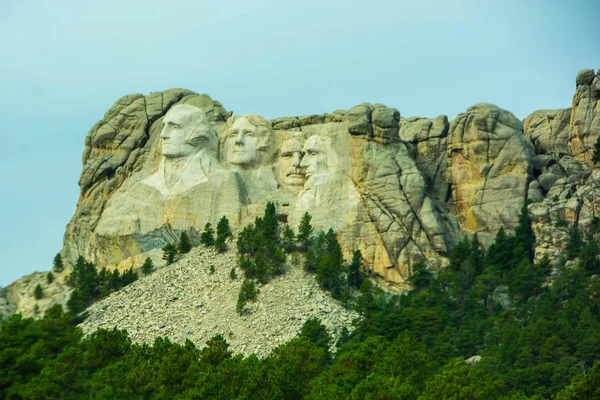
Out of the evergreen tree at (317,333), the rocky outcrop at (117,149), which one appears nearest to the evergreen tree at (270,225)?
the rocky outcrop at (117,149)

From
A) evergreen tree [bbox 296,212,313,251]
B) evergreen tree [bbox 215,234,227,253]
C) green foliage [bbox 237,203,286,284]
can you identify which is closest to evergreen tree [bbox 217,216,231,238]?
evergreen tree [bbox 215,234,227,253]

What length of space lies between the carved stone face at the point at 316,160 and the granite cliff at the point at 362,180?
81mm

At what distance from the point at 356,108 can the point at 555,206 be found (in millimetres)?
13088

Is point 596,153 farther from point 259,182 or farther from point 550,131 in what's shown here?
point 259,182

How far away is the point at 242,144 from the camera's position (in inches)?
4090

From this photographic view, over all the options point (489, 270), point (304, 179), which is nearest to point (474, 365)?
point (489, 270)

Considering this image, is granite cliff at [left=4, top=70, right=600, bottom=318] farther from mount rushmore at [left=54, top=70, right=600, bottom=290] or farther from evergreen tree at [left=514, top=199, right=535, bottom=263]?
evergreen tree at [left=514, top=199, right=535, bottom=263]

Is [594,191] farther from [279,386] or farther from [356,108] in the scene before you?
[279,386]

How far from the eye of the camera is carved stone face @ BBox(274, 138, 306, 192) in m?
103

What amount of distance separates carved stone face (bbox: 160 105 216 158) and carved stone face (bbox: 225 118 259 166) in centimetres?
139

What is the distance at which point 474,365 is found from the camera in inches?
3191

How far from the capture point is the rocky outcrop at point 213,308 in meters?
90.2

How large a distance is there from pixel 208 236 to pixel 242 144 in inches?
303

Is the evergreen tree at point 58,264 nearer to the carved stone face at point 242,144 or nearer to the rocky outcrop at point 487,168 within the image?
the carved stone face at point 242,144
